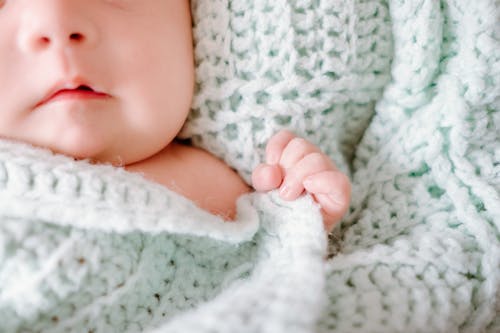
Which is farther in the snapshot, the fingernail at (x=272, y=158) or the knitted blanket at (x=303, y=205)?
the fingernail at (x=272, y=158)

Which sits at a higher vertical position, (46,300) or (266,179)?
(266,179)

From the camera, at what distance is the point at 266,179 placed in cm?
90

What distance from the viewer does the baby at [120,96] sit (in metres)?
0.85

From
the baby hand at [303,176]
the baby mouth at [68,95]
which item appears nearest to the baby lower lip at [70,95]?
the baby mouth at [68,95]

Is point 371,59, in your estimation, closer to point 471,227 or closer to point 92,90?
point 471,227

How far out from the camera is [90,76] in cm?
87

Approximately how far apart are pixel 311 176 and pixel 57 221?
1.14 ft

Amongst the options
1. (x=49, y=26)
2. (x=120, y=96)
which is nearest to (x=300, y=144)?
(x=120, y=96)

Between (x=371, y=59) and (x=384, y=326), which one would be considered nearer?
(x=384, y=326)

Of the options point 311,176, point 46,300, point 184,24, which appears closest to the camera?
point 46,300

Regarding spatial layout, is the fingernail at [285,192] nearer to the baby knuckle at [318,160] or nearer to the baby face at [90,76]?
the baby knuckle at [318,160]

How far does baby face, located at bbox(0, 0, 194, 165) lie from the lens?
2.79 feet

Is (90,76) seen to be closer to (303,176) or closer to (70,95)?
(70,95)

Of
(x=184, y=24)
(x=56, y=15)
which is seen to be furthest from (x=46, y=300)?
(x=184, y=24)
